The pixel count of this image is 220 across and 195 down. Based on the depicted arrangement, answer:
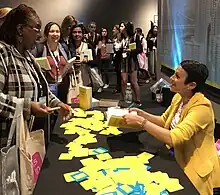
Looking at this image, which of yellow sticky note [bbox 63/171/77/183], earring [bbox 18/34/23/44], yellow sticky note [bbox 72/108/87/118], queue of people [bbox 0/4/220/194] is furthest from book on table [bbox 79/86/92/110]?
yellow sticky note [bbox 63/171/77/183]

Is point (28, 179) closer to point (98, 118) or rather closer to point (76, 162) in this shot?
point (76, 162)

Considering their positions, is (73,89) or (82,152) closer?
(82,152)

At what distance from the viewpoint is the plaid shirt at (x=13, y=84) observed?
185 cm

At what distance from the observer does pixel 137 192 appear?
129cm

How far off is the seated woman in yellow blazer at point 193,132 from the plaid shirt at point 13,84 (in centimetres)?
59

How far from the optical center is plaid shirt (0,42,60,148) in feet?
6.06

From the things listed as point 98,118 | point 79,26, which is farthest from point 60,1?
point 98,118

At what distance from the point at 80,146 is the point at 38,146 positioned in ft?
0.79

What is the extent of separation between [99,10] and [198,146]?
9.01m

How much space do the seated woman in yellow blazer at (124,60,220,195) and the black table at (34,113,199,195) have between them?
11 centimetres

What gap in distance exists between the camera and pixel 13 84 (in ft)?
6.31

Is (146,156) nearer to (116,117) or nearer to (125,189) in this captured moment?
(116,117)

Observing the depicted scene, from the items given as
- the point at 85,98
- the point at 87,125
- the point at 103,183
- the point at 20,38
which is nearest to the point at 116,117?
the point at 87,125

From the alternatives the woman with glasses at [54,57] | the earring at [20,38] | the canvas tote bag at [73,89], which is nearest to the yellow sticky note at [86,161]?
the earring at [20,38]
